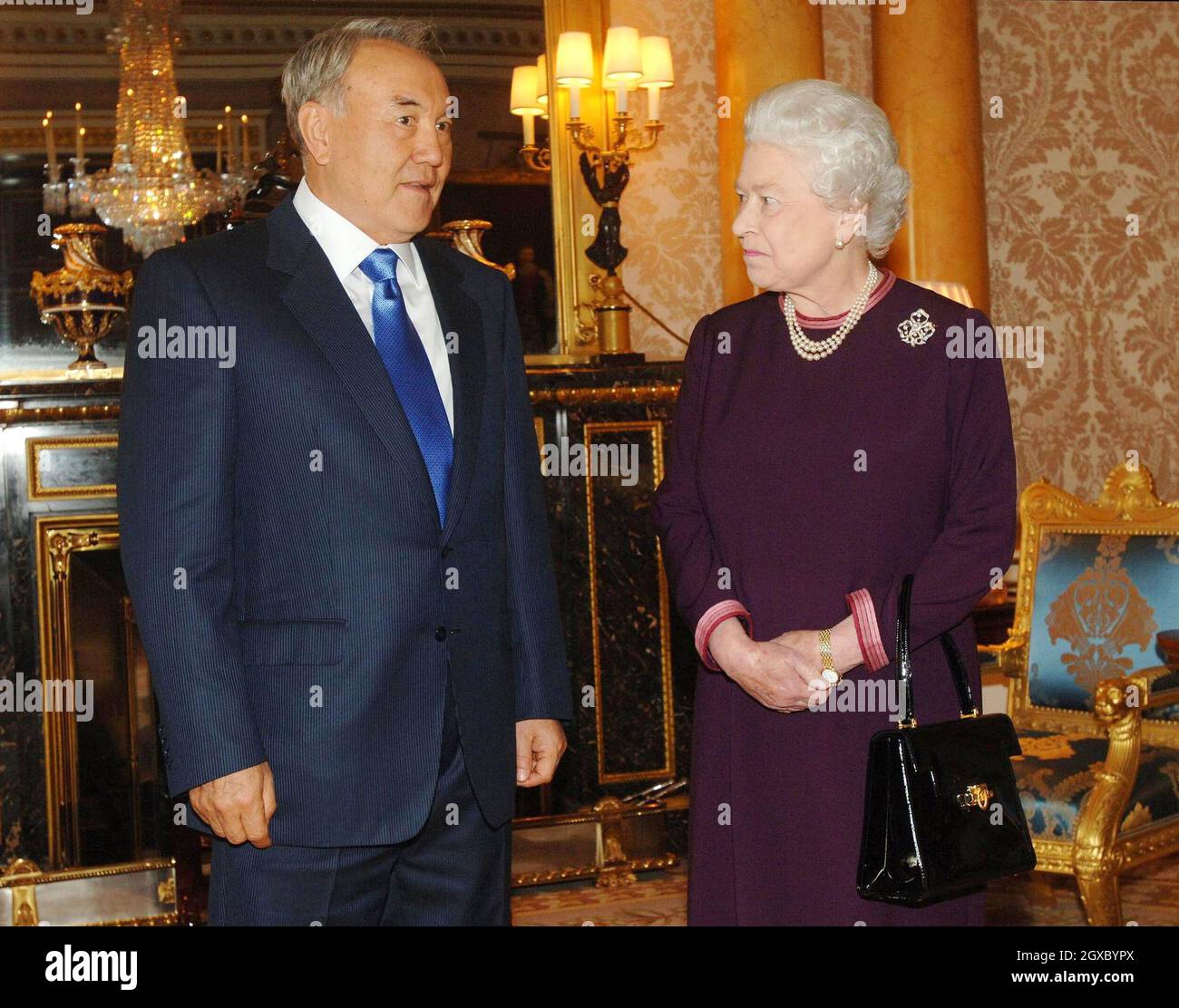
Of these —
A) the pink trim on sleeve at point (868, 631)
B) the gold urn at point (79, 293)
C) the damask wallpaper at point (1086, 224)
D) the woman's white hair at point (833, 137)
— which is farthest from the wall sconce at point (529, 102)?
the pink trim on sleeve at point (868, 631)

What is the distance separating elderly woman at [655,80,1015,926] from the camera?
2227mm

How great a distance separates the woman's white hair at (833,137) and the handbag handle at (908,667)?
0.60 metres

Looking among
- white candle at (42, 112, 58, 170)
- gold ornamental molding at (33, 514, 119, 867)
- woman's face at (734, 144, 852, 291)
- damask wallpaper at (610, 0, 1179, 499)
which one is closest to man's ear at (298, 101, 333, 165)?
woman's face at (734, 144, 852, 291)

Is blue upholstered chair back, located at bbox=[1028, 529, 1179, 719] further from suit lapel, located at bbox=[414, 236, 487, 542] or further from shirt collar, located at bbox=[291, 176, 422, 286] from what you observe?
shirt collar, located at bbox=[291, 176, 422, 286]

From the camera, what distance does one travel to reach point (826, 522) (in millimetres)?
2260

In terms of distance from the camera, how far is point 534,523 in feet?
7.80

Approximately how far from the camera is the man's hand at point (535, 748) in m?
2.32

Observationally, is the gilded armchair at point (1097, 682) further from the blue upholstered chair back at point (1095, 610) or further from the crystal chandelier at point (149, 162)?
→ the crystal chandelier at point (149, 162)

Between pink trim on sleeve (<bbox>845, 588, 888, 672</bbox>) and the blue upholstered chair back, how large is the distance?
81.0 inches

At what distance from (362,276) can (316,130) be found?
0.24 metres

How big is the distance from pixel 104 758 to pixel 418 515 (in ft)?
8.24

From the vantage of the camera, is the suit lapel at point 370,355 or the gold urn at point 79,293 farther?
the gold urn at point 79,293

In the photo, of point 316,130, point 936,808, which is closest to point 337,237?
point 316,130
